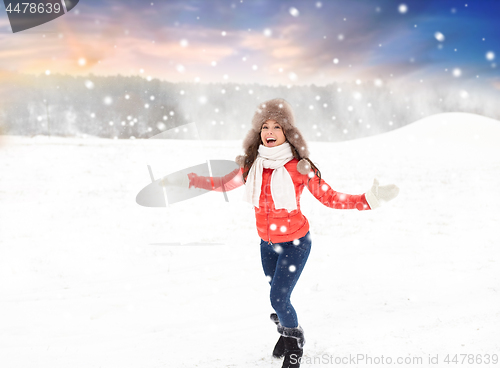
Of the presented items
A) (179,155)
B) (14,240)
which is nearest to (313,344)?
(179,155)

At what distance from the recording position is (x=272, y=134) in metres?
2.76

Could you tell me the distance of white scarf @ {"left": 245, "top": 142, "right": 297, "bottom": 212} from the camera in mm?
2618

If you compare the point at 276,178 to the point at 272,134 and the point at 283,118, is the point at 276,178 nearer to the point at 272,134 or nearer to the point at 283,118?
the point at 272,134

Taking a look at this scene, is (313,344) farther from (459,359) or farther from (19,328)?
(19,328)

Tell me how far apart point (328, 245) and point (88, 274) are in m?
3.89

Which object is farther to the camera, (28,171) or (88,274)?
(28,171)

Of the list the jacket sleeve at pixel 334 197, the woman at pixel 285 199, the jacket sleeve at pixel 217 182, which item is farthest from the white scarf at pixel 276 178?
the jacket sleeve at pixel 217 182

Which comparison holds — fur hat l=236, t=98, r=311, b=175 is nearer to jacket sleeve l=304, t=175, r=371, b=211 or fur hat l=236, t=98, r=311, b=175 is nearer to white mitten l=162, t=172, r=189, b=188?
jacket sleeve l=304, t=175, r=371, b=211

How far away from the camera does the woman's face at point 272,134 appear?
275 centimetres

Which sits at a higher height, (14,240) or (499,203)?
(14,240)

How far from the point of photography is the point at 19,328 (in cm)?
331

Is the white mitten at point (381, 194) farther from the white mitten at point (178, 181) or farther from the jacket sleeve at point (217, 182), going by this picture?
the white mitten at point (178, 181)

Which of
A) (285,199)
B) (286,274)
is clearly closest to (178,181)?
(285,199)

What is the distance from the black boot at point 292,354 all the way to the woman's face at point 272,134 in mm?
1586
